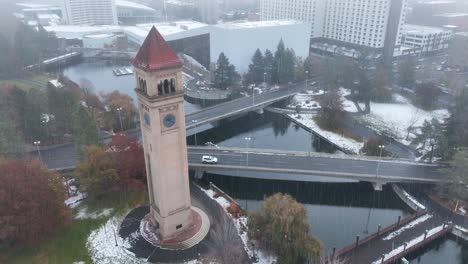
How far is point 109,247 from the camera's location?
36.5 meters

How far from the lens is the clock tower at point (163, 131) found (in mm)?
30734

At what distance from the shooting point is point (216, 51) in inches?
3834

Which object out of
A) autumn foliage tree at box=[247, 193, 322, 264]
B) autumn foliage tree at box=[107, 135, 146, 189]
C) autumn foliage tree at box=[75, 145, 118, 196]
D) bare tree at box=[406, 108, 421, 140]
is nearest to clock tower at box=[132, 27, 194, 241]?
autumn foliage tree at box=[107, 135, 146, 189]

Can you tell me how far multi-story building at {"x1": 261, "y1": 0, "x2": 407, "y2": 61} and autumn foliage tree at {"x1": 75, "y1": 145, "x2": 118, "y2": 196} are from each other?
3631 inches

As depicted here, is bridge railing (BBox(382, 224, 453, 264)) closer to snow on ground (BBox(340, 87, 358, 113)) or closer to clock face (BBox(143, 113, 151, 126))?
clock face (BBox(143, 113, 151, 126))

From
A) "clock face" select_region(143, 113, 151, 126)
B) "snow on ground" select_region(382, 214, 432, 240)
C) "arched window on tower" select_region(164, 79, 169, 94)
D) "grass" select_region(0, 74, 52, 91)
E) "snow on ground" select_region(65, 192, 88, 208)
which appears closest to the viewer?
"arched window on tower" select_region(164, 79, 169, 94)

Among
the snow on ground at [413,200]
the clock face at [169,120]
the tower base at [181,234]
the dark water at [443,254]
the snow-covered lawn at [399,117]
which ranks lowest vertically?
the dark water at [443,254]

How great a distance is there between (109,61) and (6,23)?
5867 cm

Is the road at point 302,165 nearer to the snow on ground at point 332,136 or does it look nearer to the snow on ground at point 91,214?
the snow on ground at point 332,136

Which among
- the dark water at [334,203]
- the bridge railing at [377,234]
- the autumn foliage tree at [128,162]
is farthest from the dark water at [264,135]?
the bridge railing at [377,234]

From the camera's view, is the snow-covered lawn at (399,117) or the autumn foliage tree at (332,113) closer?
the snow-covered lawn at (399,117)

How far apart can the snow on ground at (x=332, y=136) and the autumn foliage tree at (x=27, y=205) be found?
42924 mm

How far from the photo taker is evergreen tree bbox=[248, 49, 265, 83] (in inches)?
3615

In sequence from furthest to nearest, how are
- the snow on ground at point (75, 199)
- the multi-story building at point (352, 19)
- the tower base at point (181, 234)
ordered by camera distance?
the multi-story building at point (352, 19) → the snow on ground at point (75, 199) → the tower base at point (181, 234)
